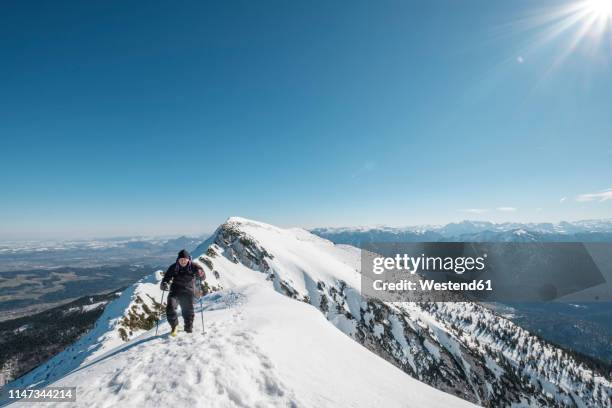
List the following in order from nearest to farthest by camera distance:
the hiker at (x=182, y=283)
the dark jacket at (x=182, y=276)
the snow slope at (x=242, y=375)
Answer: the snow slope at (x=242, y=375), the hiker at (x=182, y=283), the dark jacket at (x=182, y=276)

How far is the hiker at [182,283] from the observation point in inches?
547

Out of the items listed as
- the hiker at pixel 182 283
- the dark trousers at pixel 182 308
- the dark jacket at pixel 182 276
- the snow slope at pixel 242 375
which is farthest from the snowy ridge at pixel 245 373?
the dark jacket at pixel 182 276

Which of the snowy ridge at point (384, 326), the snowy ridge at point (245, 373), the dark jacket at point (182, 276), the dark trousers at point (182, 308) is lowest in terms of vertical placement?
the snowy ridge at point (384, 326)

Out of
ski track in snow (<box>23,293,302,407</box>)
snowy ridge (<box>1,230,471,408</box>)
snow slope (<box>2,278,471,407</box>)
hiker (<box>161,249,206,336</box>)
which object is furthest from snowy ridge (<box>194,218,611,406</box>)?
ski track in snow (<box>23,293,302,407</box>)

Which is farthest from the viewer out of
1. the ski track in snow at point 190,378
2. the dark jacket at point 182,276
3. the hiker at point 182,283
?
the dark jacket at point 182,276

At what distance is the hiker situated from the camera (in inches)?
547

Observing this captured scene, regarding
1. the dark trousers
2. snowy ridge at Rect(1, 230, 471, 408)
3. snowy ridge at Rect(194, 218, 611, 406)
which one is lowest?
snowy ridge at Rect(194, 218, 611, 406)

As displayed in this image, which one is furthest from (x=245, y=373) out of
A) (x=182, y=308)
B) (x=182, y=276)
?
(x=182, y=276)

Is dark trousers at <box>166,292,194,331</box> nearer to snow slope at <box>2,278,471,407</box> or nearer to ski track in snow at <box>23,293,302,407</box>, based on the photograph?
snow slope at <box>2,278,471,407</box>

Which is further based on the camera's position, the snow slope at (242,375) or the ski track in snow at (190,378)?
the snow slope at (242,375)

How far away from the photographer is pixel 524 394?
5512 inches

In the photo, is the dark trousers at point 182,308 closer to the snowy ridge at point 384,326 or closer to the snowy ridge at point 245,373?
the snowy ridge at point 245,373

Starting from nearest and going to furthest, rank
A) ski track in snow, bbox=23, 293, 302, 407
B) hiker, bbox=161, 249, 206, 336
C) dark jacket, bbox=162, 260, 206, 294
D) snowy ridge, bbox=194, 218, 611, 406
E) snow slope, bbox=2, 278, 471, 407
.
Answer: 1. ski track in snow, bbox=23, 293, 302, 407
2. snow slope, bbox=2, 278, 471, 407
3. hiker, bbox=161, 249, 206, 336
4. dark jacket, bbox=162, 260, 206, 294
5. snowy ridge, bbox=194, 218, 611, 406

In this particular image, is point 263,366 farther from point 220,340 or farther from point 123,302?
point 123,302
